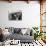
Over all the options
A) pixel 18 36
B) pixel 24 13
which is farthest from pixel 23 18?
pixel 18 36

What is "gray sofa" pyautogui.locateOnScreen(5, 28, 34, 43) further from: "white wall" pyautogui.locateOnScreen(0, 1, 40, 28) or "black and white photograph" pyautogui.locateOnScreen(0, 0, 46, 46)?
"white wall" pyautogui.locateOnScreen(0, 1, 40, 28)

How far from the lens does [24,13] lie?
469 centimetres

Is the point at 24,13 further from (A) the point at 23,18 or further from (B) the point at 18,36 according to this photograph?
(B) the point at 18,36

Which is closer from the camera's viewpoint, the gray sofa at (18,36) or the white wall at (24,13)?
the gray sofa at (18,36)

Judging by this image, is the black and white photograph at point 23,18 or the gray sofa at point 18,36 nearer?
the gray sofa at point 18,36

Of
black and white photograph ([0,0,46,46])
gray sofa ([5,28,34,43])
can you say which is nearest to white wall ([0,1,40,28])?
black and white photograph ([0,0,46,46])

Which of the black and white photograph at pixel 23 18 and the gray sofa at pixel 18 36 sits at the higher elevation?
the black and white photograph at pixel 23 18

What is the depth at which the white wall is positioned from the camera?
15.3 ft

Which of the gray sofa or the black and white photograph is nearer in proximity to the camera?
the gray sofa

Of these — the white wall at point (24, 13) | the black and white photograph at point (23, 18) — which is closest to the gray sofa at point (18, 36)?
the black and white photograph at point (23, 18)

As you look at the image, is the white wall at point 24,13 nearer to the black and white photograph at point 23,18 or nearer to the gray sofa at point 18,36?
the black and white photograph at point 23,18

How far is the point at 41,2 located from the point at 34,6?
34 cm

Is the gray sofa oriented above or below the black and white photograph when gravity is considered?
below

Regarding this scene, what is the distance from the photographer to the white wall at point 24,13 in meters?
4.65
